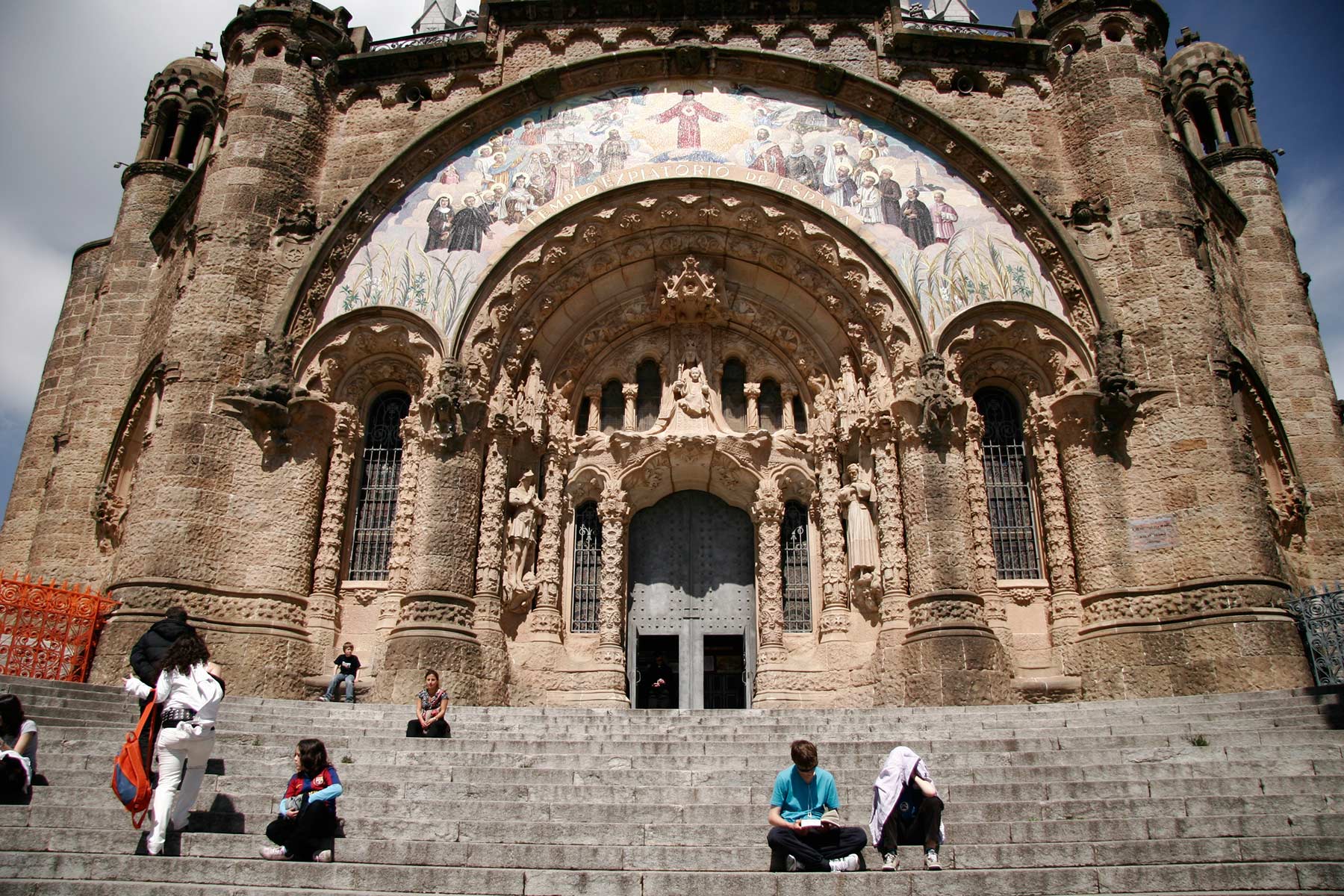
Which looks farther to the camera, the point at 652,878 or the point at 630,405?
the point at 630,405

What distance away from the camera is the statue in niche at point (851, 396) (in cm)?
1515

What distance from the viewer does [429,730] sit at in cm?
957

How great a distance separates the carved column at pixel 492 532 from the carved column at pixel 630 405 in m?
2.14

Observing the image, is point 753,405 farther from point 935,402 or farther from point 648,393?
point 935,402

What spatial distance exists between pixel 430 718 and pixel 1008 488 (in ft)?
31.7

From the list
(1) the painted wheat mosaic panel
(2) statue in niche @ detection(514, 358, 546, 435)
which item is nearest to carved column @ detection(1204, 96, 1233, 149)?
(1) the painted wheat mosaic panel

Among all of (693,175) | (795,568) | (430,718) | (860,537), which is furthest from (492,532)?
(693,175)

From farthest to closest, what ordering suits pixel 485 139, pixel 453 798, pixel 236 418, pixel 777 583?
1. pixel 485 139
2. pixel 777 583
3. pixel 236 418
4. pixel 453 798

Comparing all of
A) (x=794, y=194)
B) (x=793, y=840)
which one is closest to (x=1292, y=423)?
(x=794, y=194)

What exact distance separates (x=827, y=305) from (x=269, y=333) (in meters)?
8.96

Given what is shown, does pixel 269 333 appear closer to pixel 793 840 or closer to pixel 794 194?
pixel 794 194

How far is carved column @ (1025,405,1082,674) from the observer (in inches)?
539

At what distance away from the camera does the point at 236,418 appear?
14273 mm

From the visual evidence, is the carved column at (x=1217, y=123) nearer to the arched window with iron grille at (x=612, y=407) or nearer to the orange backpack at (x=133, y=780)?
the arched window with iron grille at (x=612, y=407)
